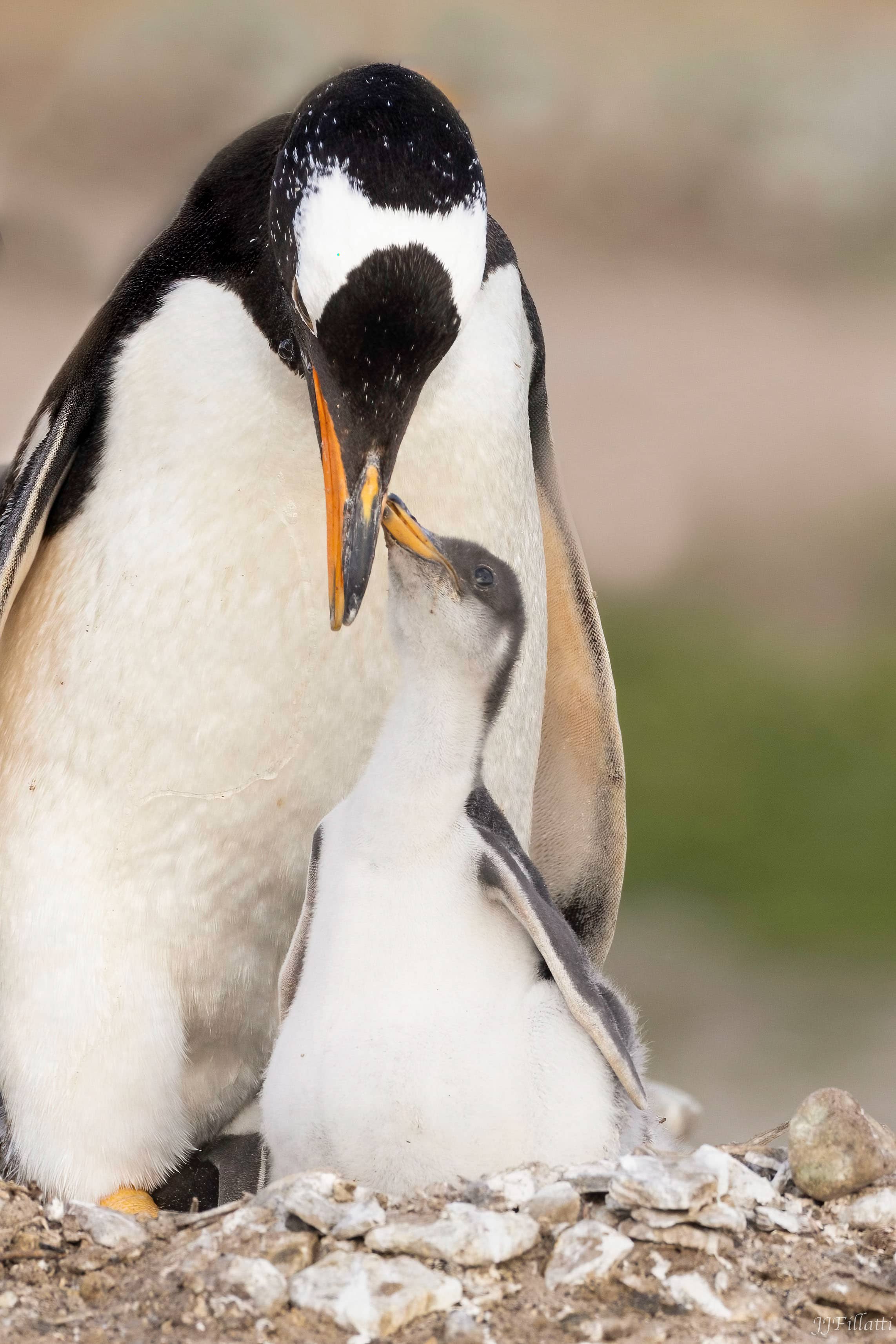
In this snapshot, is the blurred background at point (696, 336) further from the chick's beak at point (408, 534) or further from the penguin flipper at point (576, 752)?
the chick's beak at point (408, 534)

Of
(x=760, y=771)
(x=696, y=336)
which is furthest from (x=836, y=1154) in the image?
(x=696, y=336)

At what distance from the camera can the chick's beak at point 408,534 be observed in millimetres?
1055

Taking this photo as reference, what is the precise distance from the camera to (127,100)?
3.50m

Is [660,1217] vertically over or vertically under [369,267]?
under

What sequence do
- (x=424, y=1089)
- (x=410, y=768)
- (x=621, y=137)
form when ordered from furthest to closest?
(x=621, y=137) → (x=410, y=768) → (x=424, y=1089)

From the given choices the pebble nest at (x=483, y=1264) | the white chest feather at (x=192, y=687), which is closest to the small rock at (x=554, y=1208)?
the pebble nest at (x=483, y=1264)

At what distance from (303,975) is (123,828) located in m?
0.28

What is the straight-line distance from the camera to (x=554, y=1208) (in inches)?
34.4

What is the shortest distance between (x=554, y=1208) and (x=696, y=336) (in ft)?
11.2

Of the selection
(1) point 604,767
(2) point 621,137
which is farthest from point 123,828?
(2) point 621,137

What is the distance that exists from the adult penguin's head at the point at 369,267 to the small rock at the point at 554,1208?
40 cm

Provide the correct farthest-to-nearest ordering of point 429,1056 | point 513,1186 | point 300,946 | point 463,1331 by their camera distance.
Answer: point 300,946, point 429,1056, point 513,1186, point 463,1331

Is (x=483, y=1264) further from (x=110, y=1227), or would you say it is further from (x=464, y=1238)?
(x=110, y=1227)

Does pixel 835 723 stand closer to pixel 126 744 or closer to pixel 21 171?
pixel 21 171
